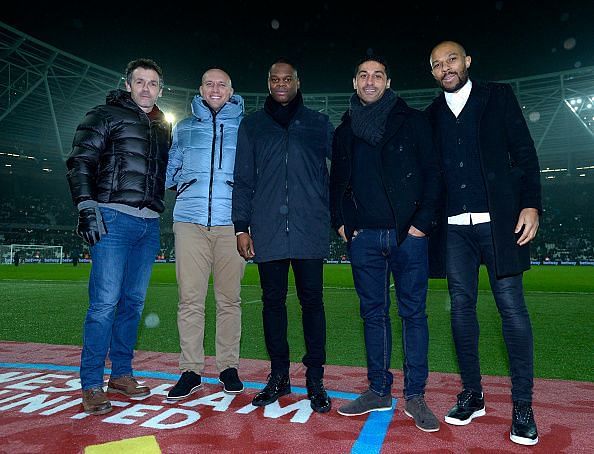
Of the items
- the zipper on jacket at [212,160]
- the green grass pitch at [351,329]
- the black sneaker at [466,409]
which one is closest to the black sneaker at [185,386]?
the zipper on jacket at [212,160]

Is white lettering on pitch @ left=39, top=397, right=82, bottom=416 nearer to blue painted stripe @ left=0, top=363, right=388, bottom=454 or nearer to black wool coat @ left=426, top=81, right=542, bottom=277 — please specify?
blue painted stripe @ left=0, top=363, right=388, bottom=454

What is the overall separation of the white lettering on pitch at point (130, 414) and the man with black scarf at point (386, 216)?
127 centimetres

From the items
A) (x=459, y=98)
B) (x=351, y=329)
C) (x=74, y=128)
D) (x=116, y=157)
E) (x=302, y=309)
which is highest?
(x=74, y=128)

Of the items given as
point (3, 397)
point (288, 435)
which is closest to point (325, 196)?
point (288, 435)

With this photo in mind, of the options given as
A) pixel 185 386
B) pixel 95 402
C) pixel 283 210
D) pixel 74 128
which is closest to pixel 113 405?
pixel 95 402

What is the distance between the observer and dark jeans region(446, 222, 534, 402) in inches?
110

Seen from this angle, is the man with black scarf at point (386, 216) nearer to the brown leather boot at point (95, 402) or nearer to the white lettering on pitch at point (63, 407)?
the brown leather boot at point (95, 402)

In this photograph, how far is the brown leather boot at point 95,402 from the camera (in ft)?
9.72

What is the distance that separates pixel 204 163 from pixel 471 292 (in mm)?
2096

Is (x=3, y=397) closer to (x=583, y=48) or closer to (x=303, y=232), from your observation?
(x=303, y=232)

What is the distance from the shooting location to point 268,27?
114 feet

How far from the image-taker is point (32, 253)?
3509 centimetres

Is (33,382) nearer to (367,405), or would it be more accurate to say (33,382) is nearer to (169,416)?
(169,416)

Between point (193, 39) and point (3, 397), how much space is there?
3547cm
